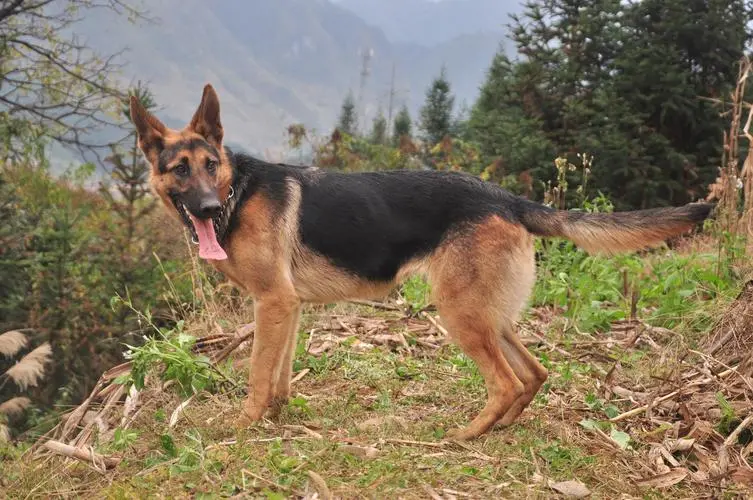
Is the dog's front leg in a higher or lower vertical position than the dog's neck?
lower

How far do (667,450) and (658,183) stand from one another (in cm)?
1457

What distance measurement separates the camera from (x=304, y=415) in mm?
4344

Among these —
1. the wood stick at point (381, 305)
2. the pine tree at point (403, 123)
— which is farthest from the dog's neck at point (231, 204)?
the pine tree at point (403, 123)

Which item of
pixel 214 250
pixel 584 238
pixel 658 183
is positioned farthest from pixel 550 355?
pixel 658 183

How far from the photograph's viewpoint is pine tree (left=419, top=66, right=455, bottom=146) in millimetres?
41062

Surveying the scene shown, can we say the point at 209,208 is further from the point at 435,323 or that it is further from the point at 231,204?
the point at 435,323

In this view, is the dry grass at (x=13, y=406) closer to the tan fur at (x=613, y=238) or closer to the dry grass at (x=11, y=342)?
the dry grass at (x=11, y=342)

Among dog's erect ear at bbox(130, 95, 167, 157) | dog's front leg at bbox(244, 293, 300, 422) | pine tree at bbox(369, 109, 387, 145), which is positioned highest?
pine tree at bbox(369, 109, 387, 145)

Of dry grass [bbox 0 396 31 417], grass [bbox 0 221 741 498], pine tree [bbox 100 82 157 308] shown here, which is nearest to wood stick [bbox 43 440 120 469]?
grass [bbox 0 221 741 498]

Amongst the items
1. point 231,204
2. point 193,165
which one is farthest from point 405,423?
point 193,165

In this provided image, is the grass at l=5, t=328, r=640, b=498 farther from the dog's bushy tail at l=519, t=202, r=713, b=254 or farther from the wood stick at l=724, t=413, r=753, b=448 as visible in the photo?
the dog's bushy tail at l=519, t=202, r=713, b=254

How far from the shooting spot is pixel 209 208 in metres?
3.90

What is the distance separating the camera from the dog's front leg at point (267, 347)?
13.5 ft

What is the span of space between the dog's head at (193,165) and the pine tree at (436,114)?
3714cm
